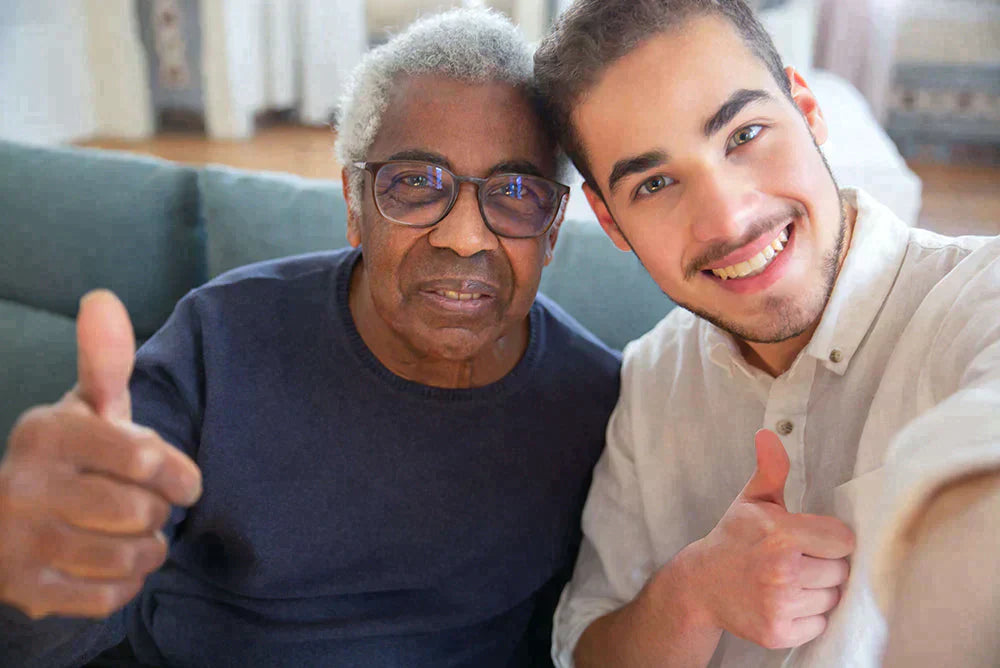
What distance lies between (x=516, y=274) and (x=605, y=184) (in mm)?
175

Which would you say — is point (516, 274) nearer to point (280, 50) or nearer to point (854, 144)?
point (854, 144)

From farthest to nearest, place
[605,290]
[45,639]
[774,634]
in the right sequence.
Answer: [605,290] < [774,634] < [45,639]

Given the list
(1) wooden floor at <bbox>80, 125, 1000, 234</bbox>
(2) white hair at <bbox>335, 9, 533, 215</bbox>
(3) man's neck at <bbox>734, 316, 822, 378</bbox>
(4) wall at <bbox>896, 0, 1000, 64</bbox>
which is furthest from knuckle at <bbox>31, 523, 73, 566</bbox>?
(4) wall at <bbox>896, 0, 1000, 64</bbox>

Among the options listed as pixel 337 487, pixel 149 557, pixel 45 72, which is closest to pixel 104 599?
pixel 149 557

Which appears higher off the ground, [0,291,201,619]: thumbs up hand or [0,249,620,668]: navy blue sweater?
[0,291,201,619]: thumbs up hand

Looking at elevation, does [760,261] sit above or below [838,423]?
above

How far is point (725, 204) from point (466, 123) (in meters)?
0.35

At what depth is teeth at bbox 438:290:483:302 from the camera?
1.19 metres

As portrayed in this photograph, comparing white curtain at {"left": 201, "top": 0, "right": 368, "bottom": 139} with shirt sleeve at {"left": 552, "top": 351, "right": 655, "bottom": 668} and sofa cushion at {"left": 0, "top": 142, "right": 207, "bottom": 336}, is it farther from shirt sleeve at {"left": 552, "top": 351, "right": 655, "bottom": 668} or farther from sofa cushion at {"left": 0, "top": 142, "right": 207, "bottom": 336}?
shirt sleeve at {"left": 552, "top": 351, "right": 655, "bottom": 668}

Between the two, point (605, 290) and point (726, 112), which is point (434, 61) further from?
point (605, 290)

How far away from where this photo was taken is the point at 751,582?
0.92 metres

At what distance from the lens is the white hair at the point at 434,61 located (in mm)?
1179

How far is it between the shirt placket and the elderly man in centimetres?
33

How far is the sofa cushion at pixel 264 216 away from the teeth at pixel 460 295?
0.60 metres
